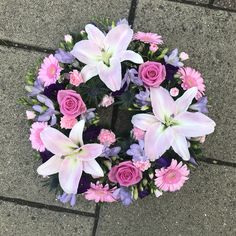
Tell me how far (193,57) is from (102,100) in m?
0.50

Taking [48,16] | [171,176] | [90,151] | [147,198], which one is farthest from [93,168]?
[48,16]

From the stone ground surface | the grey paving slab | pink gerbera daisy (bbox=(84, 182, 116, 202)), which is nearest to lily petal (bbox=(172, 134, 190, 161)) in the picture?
pink gerbera daisy (bbox=(84, 182, 116, 202))

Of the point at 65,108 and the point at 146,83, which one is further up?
the point at 146,83

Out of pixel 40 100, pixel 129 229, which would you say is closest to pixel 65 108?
pixel 40 100

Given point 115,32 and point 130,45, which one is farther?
point 130,45

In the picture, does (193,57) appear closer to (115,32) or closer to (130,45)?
(130,45)

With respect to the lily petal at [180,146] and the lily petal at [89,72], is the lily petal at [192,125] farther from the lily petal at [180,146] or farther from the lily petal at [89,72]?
the lily petal at [89,72]

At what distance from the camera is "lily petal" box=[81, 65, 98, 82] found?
1.63 metres

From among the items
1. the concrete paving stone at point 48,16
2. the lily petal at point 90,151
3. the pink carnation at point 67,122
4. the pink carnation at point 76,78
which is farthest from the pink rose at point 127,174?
the concrete paving stone at point 48,16

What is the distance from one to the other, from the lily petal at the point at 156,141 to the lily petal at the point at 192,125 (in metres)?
0.04

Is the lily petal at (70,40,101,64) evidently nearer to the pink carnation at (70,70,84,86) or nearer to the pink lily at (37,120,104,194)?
the pink carnation at (70,70,84,86)

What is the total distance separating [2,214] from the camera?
2.09 meters

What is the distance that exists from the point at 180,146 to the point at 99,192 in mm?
383

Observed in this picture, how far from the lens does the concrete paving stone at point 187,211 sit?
2031 mm
